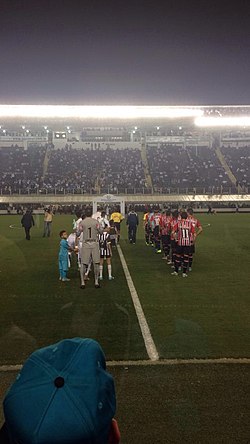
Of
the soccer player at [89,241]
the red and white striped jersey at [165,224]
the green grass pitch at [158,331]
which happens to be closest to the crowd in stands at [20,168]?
the red and white striped jersey at [165,224]

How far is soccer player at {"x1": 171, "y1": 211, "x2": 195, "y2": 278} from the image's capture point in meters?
13.6

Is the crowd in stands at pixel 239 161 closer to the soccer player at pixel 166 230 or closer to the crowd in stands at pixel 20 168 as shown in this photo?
the crowd in stands at pixel 20 168

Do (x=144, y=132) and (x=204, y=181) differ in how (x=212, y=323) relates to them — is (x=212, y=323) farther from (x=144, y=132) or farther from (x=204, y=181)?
(x=144, y=132)

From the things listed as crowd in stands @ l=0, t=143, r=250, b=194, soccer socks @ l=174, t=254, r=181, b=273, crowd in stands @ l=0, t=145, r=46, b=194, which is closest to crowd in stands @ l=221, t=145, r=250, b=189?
crowd in stands @ l=0, t=143, r=250, b=194

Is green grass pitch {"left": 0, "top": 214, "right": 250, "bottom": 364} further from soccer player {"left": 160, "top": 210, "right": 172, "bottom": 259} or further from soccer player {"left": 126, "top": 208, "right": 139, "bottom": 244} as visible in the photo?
soccer player {"left": 126, "top": 208, "right": 139, "bottom": 244}

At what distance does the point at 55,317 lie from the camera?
9234mm

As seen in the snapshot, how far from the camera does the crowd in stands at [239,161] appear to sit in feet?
184

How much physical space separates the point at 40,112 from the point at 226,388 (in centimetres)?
5059

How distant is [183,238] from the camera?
13578mm

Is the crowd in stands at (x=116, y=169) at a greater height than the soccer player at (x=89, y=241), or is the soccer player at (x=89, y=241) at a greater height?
the crowd in stands at (x=116, y=169)

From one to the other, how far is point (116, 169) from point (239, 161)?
650 inches

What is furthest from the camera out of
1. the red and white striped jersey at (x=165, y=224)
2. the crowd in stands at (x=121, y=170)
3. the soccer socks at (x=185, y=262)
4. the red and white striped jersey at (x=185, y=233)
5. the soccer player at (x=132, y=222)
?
the crowd in stands at (x=121, y=170)

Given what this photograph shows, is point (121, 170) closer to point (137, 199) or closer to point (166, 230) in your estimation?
point (137, 199)

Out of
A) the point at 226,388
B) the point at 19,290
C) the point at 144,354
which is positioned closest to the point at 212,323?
the point at 144,354
